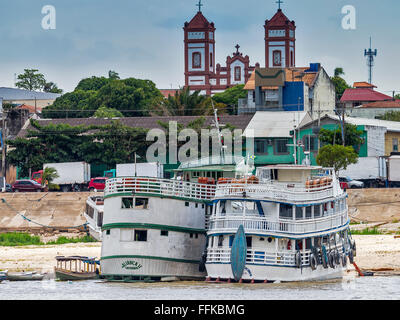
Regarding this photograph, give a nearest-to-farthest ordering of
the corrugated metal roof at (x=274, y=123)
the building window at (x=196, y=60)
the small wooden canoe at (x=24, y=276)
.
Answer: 1. the small wooden canoe at (x=24, y=276)
2. the corrugated metal roof at (x=274, y=123)
3. the building window at (x=196, y=60)

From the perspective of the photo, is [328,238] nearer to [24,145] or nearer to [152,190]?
[152,190]

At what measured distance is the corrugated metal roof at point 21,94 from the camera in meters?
138

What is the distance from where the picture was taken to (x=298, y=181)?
42.7m

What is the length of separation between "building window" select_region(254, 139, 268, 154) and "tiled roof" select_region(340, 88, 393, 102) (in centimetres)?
4386

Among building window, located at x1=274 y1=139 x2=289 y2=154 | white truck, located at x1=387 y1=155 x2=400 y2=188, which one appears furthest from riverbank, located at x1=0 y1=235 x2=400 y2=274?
building window, located at x1=274 y1=139 x2=289 y2=154

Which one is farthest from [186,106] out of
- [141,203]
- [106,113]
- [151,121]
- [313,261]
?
[313,261]

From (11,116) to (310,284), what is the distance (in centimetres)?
6189

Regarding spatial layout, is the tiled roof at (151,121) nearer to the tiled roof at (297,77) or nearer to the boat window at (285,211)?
the tiled roof at (297,77)

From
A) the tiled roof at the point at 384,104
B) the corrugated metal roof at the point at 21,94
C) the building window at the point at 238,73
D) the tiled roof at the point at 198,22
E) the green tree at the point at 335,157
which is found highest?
the tiled roof at the point at 198,22

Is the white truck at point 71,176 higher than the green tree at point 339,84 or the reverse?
the reverse

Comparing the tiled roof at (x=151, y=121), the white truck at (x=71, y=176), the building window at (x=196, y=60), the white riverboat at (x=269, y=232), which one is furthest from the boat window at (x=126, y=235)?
the building window at (x=196, y=60)

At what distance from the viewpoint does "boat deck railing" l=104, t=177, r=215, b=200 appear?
40.4 m

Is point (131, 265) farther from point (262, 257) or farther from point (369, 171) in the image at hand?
point (369, 171)

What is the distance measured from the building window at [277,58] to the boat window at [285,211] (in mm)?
116438
